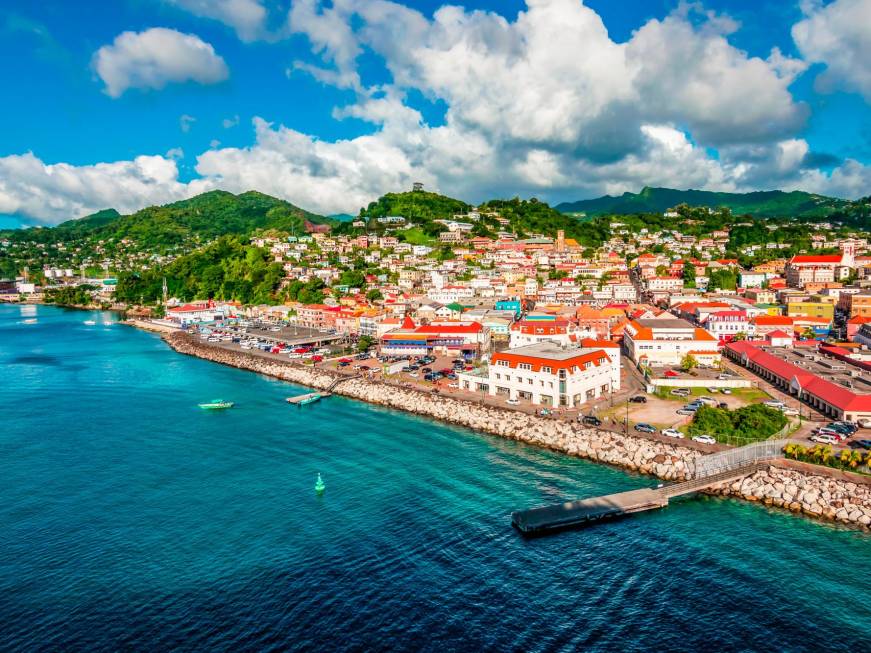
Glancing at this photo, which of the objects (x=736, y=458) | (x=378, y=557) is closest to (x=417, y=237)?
(x=736, y=458)

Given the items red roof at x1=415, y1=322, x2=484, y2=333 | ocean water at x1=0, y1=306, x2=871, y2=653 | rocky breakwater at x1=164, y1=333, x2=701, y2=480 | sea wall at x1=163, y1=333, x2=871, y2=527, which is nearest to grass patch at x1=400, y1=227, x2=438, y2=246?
red roof at x1=415, y1=322, x2=484, y2=333

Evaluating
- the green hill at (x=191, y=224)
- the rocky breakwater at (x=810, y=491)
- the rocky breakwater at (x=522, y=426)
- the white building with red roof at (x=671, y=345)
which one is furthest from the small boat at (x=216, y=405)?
the green hill at (x=191, y=224)

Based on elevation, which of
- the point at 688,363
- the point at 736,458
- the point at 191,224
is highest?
the point at 191,224

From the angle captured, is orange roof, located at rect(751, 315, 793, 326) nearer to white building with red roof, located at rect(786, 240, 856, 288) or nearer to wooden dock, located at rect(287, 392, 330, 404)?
white building with red roof, located at rect(786, 240, 856, 288)

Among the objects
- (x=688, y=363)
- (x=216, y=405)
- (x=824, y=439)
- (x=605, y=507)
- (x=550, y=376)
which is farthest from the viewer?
(x=688, y=363)

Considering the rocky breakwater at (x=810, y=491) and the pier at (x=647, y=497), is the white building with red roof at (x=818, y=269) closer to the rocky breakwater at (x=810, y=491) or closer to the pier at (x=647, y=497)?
the pier at (x=647, y=497)

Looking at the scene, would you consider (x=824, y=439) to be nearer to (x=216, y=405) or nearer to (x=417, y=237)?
(x=216, y=405)

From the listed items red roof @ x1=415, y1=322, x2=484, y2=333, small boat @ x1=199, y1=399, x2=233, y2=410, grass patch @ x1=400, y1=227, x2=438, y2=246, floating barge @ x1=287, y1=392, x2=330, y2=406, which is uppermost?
grass patch @ x1=400, y1=227, x2=438, y2=246

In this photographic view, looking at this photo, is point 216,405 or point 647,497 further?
point 216,405
